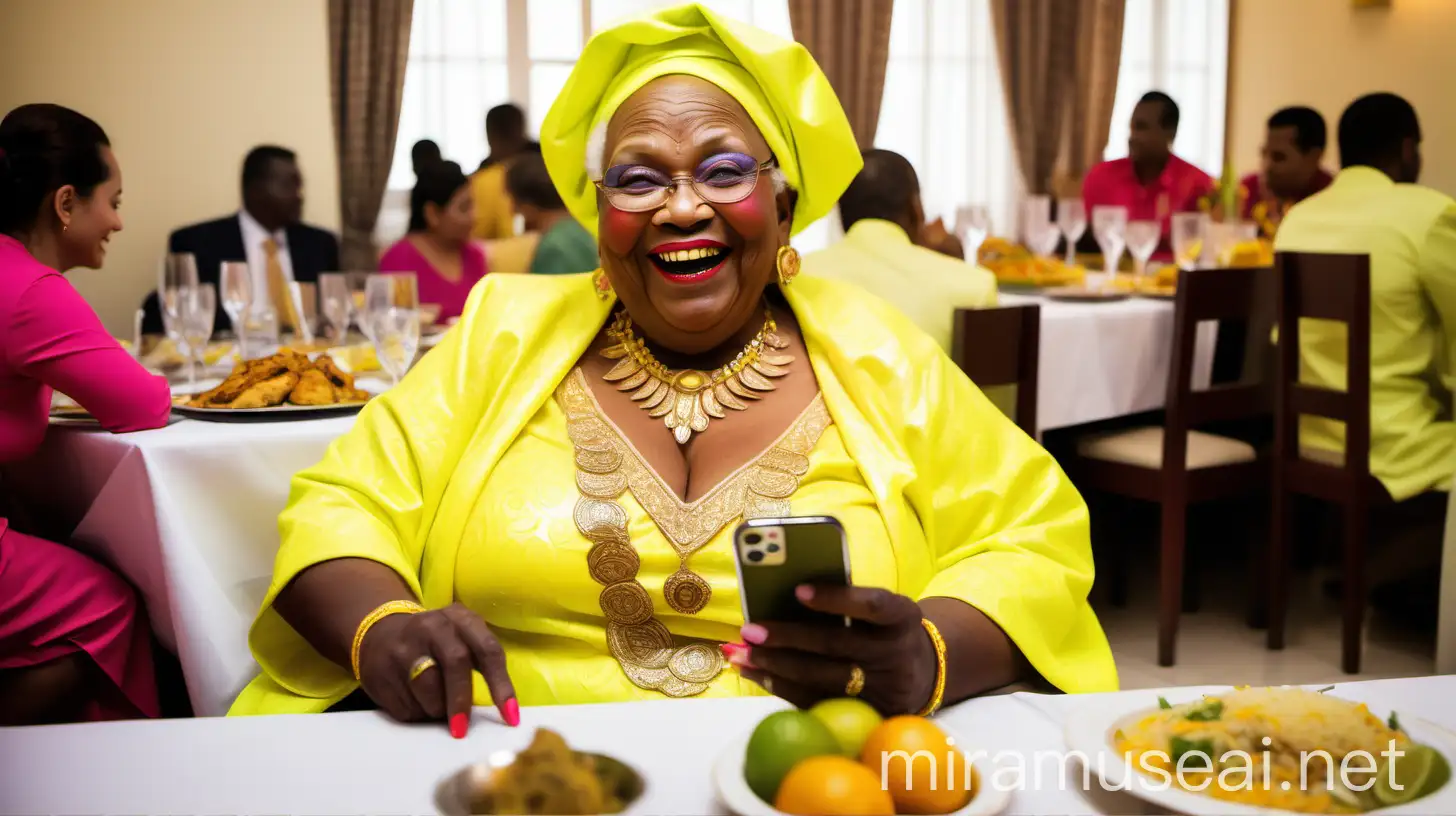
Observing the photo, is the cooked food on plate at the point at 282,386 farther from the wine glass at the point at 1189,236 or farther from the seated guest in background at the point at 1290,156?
the seated guest in background at the point at 1290,156

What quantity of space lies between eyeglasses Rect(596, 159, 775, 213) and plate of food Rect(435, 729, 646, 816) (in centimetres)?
79

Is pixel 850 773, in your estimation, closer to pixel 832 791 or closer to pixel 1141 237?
pixel 832 791

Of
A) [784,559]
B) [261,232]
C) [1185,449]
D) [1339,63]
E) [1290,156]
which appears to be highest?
[1339,63]

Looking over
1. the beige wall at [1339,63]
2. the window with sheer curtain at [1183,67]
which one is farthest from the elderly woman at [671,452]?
the beige wall at [1339,63]

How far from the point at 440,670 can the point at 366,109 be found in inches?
242

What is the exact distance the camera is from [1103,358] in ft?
12.6

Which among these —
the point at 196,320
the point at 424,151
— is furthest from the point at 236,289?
the point at 424,151

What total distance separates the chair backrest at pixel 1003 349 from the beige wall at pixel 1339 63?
649 centimetres

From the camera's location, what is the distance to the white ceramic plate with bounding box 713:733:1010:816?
89 centimetres

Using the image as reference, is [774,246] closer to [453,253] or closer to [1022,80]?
[453,253]

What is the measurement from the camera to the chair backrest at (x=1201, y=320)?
3.65 m

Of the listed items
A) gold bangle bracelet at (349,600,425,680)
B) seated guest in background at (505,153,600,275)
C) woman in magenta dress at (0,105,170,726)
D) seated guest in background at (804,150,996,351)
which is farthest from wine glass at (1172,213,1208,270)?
gold bangle bracelet at (349,600,425,680)

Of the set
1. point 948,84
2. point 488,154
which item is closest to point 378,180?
point 488,154

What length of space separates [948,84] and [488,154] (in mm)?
3141
